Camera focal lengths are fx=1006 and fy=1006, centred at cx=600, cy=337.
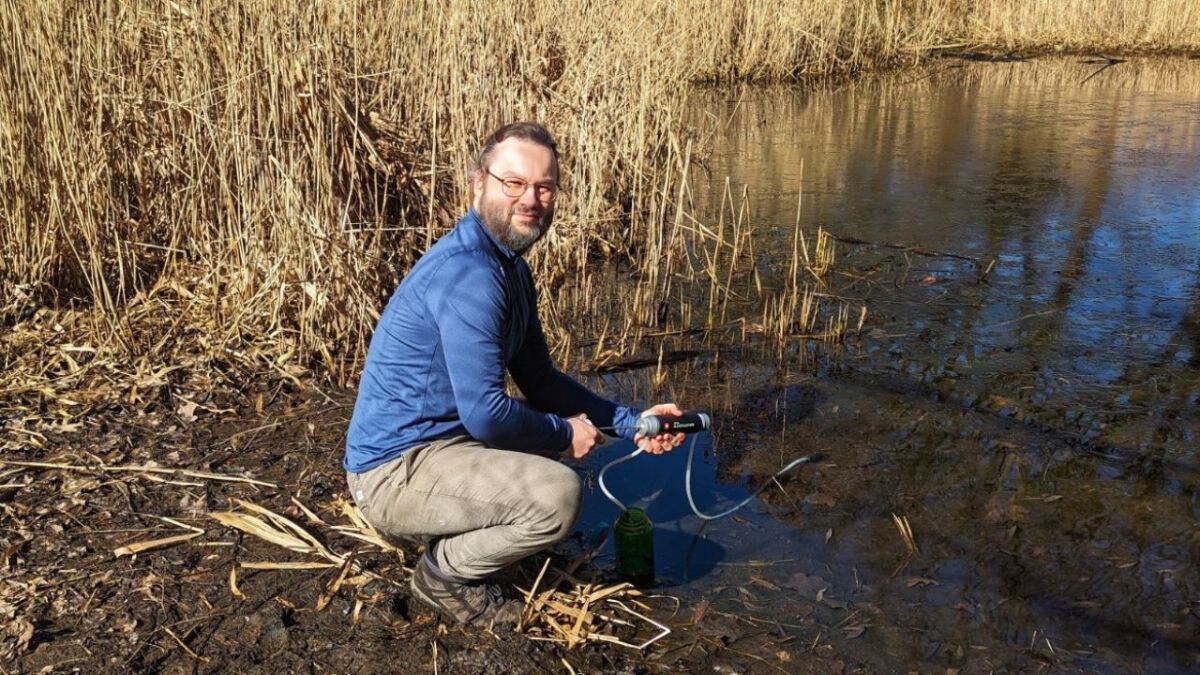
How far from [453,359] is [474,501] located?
0.40m

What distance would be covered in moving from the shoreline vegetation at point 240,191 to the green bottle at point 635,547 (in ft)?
5.82

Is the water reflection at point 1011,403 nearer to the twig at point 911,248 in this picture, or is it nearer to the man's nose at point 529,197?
the twig at point 911,248

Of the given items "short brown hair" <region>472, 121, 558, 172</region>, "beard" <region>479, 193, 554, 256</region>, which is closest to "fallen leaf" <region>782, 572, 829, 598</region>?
"beard" <region>479, 193, 554, 256</region>

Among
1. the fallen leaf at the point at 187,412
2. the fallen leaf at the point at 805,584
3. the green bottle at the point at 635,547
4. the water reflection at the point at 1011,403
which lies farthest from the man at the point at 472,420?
the fallen leaf at the point at 187,412

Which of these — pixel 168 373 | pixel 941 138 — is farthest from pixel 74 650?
pixel 941 138

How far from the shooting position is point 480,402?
8.38 feet

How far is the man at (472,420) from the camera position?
2.57 m

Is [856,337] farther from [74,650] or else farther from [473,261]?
[74,650]

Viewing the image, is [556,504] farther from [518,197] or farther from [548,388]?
[518,197]

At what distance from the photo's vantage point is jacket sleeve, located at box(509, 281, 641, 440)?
3008mm

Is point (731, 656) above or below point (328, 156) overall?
below

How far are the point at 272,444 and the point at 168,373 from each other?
27.8 inches

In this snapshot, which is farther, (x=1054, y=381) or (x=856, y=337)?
(x=856, y=337)

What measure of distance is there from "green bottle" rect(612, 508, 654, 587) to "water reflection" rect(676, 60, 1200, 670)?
55 centimetres
